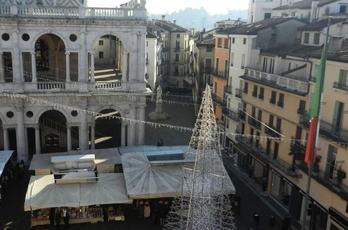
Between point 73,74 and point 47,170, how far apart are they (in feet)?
49.1

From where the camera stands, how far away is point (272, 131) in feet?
115

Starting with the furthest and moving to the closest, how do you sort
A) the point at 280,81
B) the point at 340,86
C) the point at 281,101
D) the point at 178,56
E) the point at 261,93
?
the point at 178,56 → the point at 261,93 → the point at 280,81 → the point at 281,101 → the point at 340,86

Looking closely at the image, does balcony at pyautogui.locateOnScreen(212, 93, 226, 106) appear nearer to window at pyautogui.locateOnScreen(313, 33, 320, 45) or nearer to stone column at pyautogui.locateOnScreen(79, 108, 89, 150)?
window at pyautogui.locateOnScreen(313, 33, 320, 45)

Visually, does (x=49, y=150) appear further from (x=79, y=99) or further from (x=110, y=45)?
(x=110, y=45)

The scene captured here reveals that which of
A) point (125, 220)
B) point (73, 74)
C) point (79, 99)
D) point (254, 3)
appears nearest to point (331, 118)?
point (125, 220)

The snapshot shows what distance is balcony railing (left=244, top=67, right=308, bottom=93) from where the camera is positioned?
31094mm

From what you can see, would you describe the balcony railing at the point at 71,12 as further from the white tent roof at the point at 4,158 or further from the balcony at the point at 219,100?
the balcony at the point at 219,100

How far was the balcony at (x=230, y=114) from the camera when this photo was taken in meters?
42.3

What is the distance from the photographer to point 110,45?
183ft

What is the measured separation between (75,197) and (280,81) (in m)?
19.1

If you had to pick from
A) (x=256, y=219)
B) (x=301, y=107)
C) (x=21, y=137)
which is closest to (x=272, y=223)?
(x=256, y=219)

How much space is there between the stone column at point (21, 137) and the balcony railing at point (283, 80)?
22.3 metres

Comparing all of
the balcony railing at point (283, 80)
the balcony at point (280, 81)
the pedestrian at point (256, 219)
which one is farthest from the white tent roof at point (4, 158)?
the balcony railing at point (283, 80)

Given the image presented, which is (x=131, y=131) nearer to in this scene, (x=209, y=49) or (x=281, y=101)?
(x=281, y=101)
